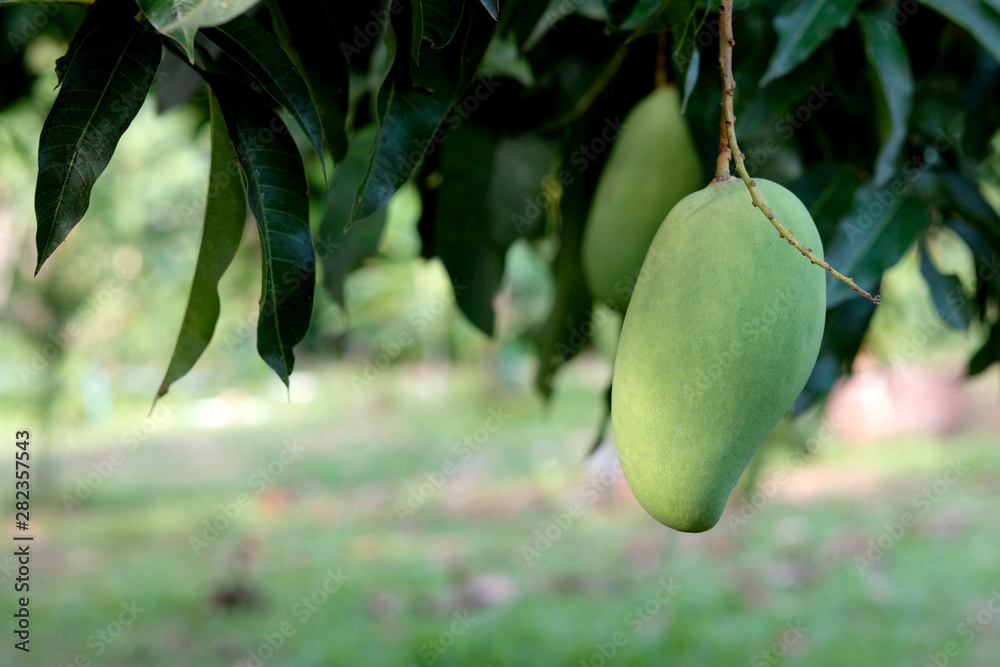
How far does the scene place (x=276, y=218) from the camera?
532 mm

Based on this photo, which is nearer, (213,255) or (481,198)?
(213,255)

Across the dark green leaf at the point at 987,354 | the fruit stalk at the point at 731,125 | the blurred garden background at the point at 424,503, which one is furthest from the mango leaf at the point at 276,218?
the dark green leaf at the point at 987,354

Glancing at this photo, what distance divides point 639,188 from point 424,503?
4.13 m

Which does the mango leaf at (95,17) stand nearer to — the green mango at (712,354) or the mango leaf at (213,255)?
the mango leaf at (213,255)

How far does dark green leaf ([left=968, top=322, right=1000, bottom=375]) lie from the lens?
1.03 m

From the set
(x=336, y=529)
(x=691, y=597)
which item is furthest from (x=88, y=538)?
(x=691, y=597)

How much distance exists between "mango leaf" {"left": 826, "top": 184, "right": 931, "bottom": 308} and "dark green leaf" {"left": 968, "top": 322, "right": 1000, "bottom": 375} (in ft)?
0.82

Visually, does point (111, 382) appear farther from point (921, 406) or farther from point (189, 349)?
point (189, 349)

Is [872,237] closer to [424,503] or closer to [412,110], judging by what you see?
[412,110]

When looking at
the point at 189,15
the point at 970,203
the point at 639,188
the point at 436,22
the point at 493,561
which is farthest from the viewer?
the point at 493,561

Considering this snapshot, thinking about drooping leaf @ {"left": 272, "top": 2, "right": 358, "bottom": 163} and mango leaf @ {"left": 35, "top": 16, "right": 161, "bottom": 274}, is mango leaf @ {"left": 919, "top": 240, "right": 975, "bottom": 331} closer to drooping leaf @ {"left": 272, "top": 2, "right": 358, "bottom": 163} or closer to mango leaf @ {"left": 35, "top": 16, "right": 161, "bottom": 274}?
drooping leaf @ {"left": 272, "top": 2, "right": 358, "bottom": 163}

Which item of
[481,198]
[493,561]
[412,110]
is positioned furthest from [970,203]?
[493,561]

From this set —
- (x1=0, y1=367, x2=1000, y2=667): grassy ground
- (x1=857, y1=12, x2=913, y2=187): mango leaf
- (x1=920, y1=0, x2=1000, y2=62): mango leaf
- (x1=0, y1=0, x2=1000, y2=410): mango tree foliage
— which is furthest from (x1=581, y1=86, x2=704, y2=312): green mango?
(x1=0, y1=367, x2=1000, y2=667): grassy ground

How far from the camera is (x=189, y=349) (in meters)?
0.59
